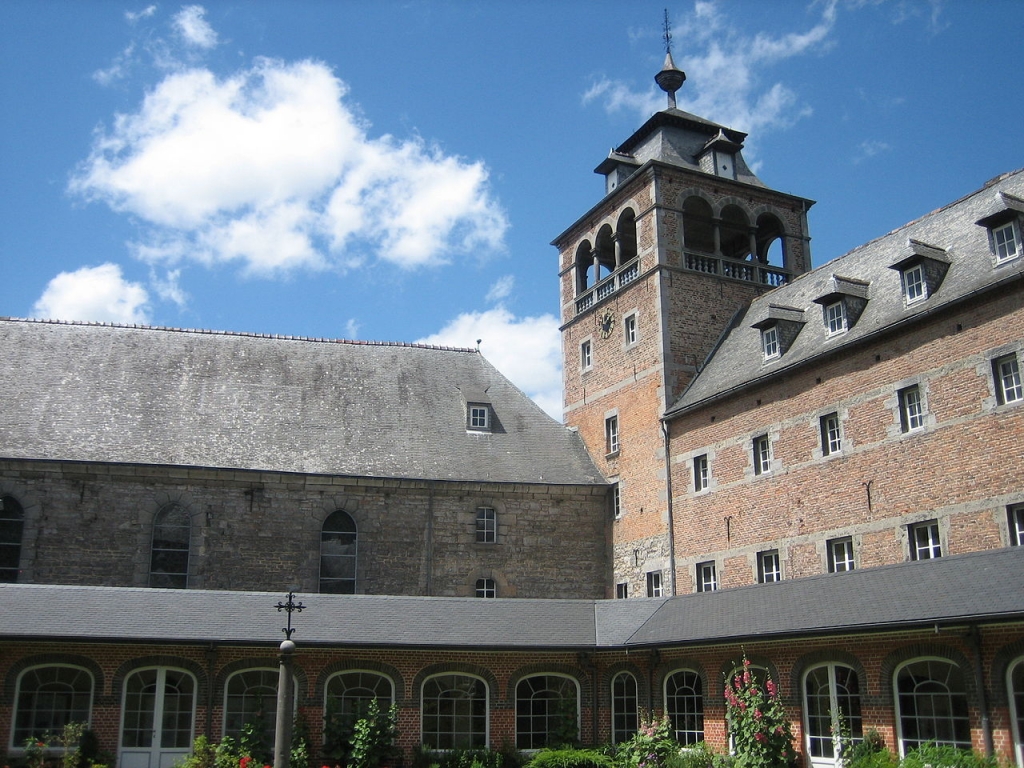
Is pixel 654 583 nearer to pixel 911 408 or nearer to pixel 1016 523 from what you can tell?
pixel 911 408

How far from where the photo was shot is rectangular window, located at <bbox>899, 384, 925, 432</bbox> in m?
17.8

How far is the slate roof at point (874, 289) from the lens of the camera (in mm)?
17922

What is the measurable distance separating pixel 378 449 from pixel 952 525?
546 inches

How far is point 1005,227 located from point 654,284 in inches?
396

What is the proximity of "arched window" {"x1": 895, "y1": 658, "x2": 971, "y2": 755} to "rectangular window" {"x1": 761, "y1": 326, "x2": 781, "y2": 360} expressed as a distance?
29.2ft

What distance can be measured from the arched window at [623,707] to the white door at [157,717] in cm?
801

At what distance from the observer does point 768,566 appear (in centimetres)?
2086

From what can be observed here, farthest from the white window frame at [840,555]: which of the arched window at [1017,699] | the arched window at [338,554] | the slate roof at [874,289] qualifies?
the arched window at [338,554]

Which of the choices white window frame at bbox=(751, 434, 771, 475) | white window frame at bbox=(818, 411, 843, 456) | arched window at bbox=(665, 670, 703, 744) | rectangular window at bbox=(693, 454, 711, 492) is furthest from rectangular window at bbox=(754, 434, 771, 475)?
arched window at bbox=(665, 670, 703, 744)

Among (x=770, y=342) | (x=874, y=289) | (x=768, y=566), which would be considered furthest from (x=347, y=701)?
(x=874, y=289)

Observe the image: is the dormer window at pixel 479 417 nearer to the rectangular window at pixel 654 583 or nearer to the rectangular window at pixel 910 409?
the rectangular window at pixel 654 583

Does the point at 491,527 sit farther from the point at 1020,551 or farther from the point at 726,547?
the point at 1020,551

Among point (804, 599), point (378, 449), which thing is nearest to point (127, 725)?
→ point (378, 449)

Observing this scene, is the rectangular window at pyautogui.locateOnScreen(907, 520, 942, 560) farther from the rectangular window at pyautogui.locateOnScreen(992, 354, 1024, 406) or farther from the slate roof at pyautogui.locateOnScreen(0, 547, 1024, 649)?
the rectangular window at pyautogui.locateOnScreen(992, 354, 1024, 406)
